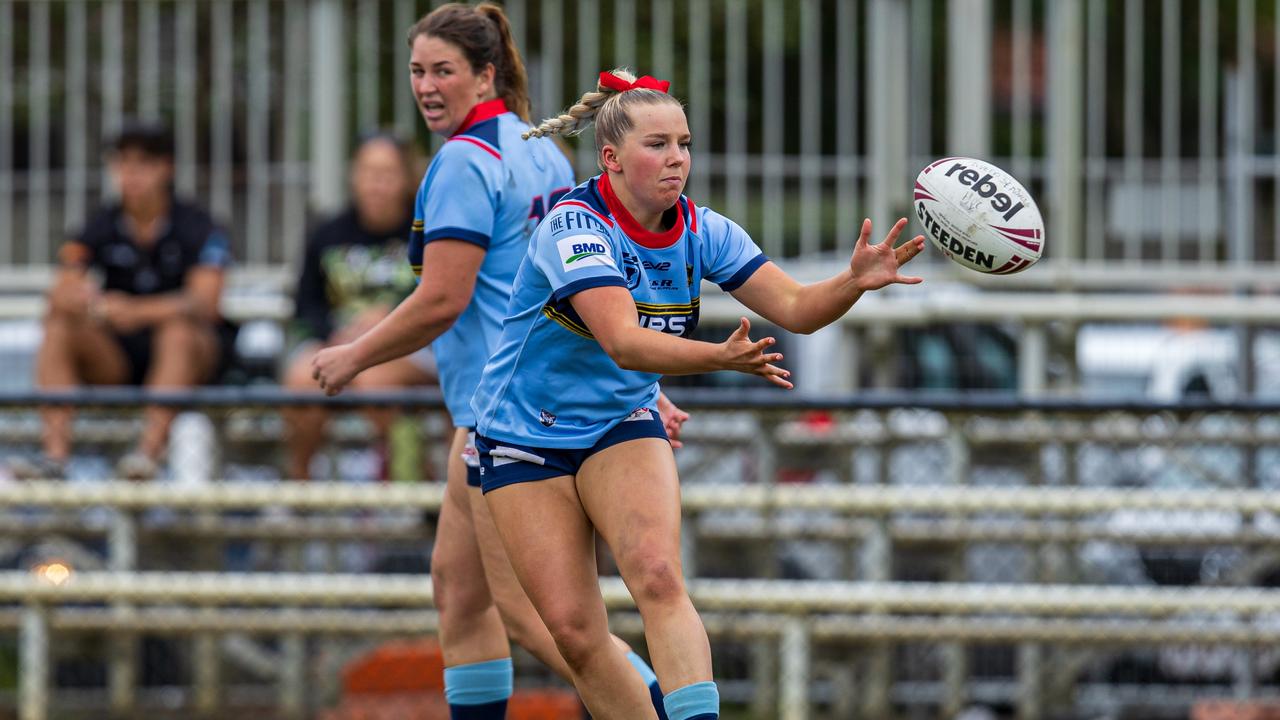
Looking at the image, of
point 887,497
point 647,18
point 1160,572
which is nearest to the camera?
point 887,497

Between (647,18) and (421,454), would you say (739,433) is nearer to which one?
(421,454)

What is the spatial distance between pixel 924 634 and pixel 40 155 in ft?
15.5

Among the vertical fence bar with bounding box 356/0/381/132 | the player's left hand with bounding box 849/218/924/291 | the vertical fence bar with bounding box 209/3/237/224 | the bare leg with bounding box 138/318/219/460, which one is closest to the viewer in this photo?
the player's left hand with bounding box 849/218/924/291

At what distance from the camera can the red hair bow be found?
15.0 feet

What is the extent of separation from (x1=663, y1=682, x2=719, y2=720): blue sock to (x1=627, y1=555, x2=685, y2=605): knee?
21 cm

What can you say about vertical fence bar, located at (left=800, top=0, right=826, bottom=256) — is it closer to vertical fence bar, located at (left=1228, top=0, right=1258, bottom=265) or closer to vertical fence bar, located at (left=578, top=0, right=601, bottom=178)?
vertical fence bar, located at (left=578, top=0, right=601, bottom=178)

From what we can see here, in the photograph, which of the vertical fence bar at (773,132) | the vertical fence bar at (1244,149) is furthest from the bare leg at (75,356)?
the vertical fence bar at (1244,149)

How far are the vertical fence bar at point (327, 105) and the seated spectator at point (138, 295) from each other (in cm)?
55

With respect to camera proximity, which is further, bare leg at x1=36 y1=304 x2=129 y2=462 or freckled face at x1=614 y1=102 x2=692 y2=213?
bare leg at x1=36 y1=304 x2=129 y2=462

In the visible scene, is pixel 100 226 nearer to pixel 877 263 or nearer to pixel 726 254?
pixel 726 254

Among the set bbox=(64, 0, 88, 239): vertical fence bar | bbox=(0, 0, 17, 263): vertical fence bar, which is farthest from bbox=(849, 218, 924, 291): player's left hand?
bbox=(0, 0, 17, 263): vertical fence bar

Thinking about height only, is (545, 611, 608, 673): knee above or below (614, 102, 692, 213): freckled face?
below

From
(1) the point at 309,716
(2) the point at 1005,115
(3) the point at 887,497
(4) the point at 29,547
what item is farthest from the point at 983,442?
(4) the point at 29,547

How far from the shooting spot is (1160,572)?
805 centimetres
